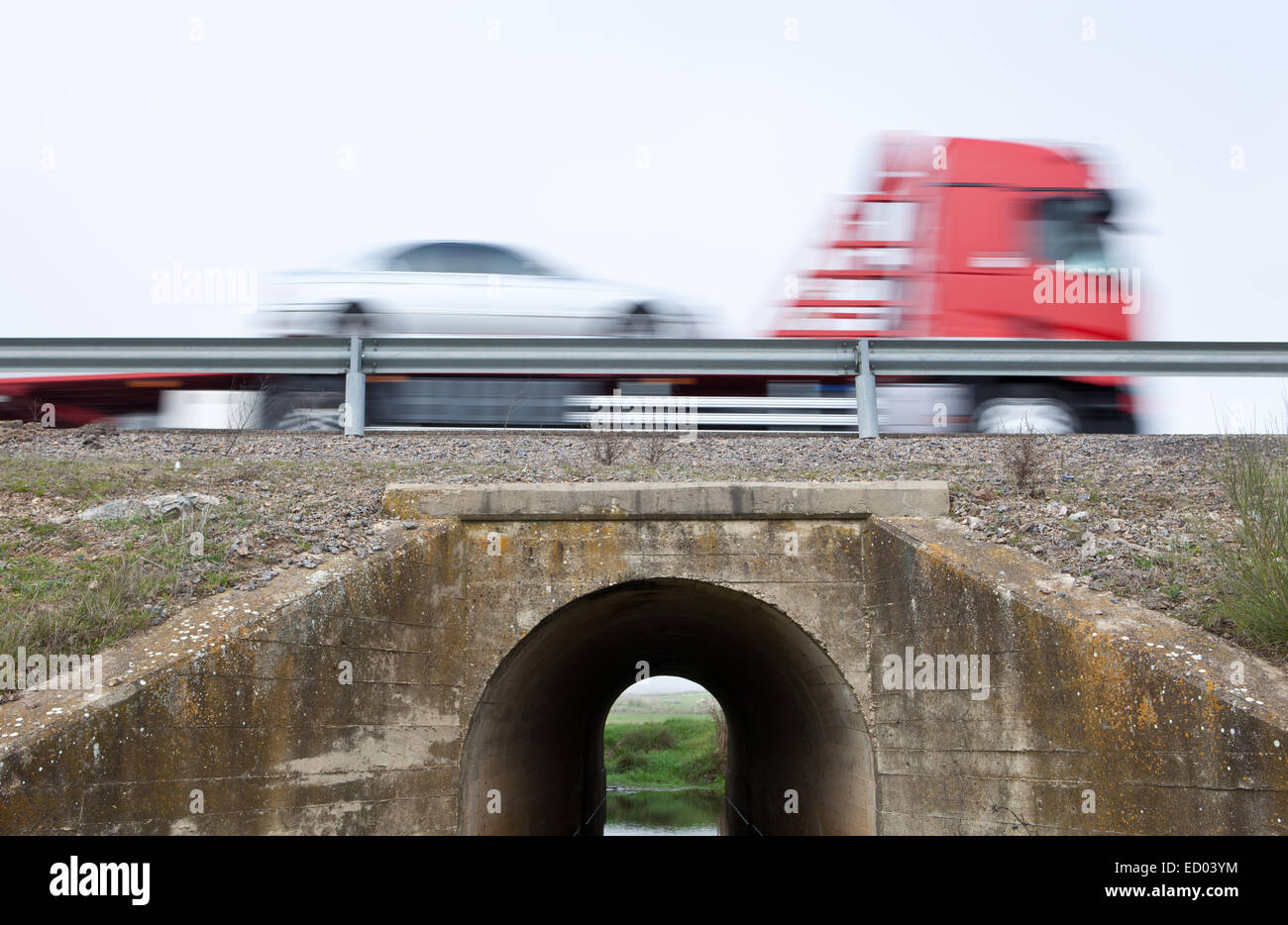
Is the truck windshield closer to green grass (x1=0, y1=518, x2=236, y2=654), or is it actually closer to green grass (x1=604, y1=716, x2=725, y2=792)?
green grass (x1=0, y1=518, x2=236, y2=654)

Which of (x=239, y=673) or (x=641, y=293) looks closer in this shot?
(x=239, y=673)

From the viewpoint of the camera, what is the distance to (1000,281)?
33.8 ft

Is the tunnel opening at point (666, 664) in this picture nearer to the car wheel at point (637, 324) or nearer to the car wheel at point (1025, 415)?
the car wheel at point (637, 324)

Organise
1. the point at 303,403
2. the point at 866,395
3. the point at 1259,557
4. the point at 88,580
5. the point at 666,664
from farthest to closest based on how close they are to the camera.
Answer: the point at 666,664 → the point at 303,403 → the point at 866,395 → the point at 88,580 → the point at 1259,557

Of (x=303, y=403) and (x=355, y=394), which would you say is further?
(x=303, y=403)

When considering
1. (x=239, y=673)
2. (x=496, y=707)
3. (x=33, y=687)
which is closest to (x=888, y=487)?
(x=496, y=707)

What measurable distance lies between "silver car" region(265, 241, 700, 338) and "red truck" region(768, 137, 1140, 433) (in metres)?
1.82

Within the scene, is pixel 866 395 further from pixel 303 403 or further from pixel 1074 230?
pixel 303 403

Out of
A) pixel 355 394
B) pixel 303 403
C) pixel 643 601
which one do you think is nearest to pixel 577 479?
pixel 643 601

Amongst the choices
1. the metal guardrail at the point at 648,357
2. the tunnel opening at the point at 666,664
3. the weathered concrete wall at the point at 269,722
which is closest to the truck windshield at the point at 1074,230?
the metal guardrail at the point at 648,357

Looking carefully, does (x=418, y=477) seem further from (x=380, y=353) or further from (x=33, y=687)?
(x=33, y=687)

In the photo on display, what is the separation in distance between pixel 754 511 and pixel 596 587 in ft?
4.11

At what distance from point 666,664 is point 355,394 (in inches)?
277
